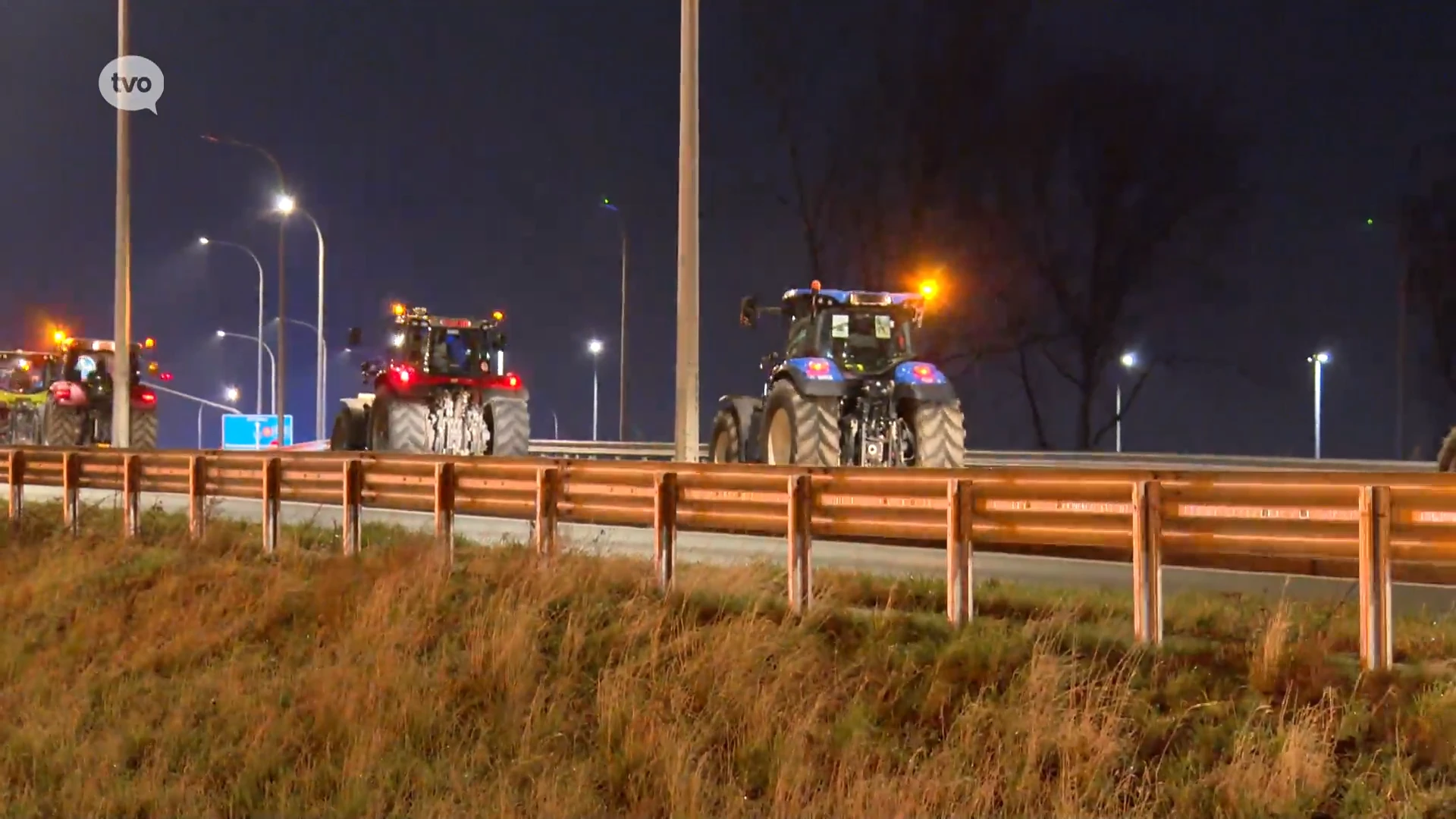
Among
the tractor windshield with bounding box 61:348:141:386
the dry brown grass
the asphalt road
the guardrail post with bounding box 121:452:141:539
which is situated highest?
the tractor windshield with bounding box 61:348:141:386

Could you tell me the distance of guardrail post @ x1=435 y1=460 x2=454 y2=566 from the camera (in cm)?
1173

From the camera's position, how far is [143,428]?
3128 centimetres

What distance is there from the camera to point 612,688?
7320 millimetres

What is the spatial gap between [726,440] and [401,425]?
6137mm

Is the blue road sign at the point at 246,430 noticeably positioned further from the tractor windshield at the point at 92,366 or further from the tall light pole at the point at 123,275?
the tall light pole at the point at 123,275

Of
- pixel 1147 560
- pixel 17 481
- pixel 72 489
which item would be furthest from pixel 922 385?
pixel 17 481

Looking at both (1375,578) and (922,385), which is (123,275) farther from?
(1375,578)

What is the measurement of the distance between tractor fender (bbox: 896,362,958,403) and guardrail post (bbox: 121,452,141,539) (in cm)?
948

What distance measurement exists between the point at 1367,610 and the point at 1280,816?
1.89 m

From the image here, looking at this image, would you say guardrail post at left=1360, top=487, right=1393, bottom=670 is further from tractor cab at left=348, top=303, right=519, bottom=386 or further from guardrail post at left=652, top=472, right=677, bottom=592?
tractor cab at left=348, top=303, right=519, bottom=386

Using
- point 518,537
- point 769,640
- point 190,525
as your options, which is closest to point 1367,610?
point 769,640

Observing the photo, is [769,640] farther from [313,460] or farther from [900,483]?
[313,460]

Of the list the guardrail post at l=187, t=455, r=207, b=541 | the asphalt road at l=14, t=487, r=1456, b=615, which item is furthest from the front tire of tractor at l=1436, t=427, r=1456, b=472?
the guardrail post at l=187, t=455, r=207, b=541

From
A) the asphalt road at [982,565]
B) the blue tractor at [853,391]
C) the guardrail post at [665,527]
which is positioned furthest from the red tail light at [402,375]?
the guardrail post at [665,527]
